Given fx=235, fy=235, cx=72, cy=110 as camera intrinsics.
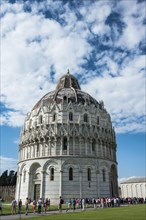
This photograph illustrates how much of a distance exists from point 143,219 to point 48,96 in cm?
4279

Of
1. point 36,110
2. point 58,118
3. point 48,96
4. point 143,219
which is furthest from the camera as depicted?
point 48,96

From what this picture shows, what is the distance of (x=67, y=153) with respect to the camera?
147 ft

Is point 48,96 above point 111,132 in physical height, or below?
above

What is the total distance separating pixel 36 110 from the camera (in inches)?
2061

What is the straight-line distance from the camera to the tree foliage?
76.0 metres

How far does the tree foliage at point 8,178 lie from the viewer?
76.0 meters

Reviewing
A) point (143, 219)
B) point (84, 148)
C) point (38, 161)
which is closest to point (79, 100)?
point (84, 148)

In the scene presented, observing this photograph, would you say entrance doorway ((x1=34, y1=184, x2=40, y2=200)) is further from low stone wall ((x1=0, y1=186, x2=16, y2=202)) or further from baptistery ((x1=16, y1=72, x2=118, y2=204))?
low stone wall ((x1=0, y1=186, x2=16, y2=202))

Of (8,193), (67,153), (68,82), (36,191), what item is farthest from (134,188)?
(36,191)

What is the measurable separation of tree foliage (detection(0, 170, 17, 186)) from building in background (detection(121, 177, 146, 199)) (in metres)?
39.2

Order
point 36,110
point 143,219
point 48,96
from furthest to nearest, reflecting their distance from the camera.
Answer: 1. point 48,96
2. point 36,110
3. point 143,219

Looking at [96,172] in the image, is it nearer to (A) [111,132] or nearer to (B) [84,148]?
(B) [84,148]

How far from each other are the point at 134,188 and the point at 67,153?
47429 millimetres

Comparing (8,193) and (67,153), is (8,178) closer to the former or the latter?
(8,193)
